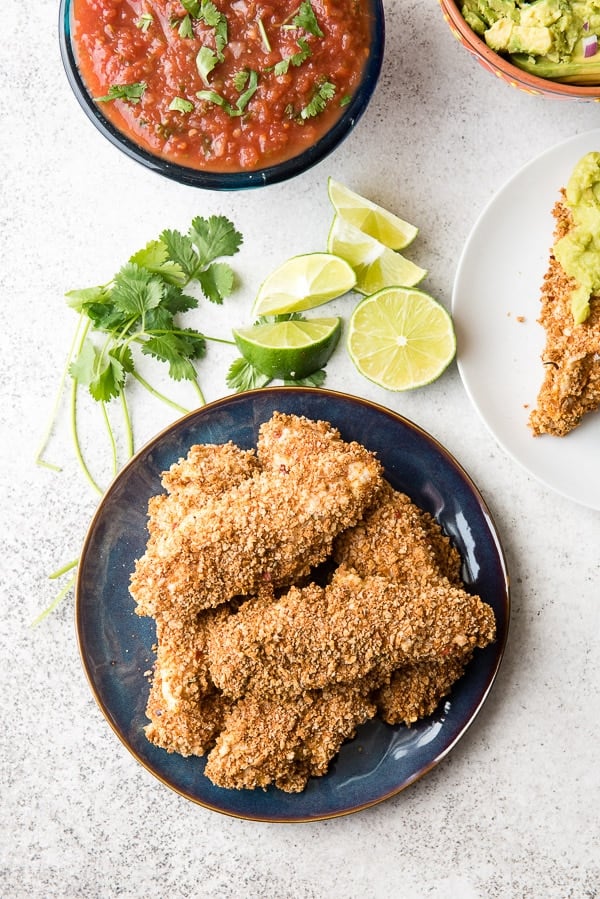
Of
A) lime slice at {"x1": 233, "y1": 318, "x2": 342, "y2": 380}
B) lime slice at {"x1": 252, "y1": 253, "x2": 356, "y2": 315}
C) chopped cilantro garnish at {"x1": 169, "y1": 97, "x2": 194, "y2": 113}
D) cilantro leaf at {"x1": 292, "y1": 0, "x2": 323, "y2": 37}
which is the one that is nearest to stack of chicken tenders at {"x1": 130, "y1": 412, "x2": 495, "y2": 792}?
lime slice at {"x1": 233, "y1": 318, "x2": 342, "y2": 380}

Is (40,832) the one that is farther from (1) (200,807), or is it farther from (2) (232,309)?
(2) (232,309)

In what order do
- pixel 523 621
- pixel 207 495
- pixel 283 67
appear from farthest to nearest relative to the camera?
pixel 523 621, pixel 207 495, pixel 283 67

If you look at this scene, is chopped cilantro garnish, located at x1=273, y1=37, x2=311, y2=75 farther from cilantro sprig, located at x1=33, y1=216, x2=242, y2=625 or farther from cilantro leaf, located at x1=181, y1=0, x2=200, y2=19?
cilantro sprig, located at x1=33, y1=216, x2=242, y2=625

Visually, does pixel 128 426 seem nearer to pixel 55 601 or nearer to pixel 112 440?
pixel 112 440

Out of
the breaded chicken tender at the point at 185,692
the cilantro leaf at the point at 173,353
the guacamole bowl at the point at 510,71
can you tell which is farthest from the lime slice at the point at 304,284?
the breaded chicken tender at the point at 185,692

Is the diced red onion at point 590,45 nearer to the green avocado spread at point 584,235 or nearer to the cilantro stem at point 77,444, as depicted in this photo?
the green avocado spread at point 584,235

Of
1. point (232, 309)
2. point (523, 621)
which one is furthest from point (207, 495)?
point (523, 621)
